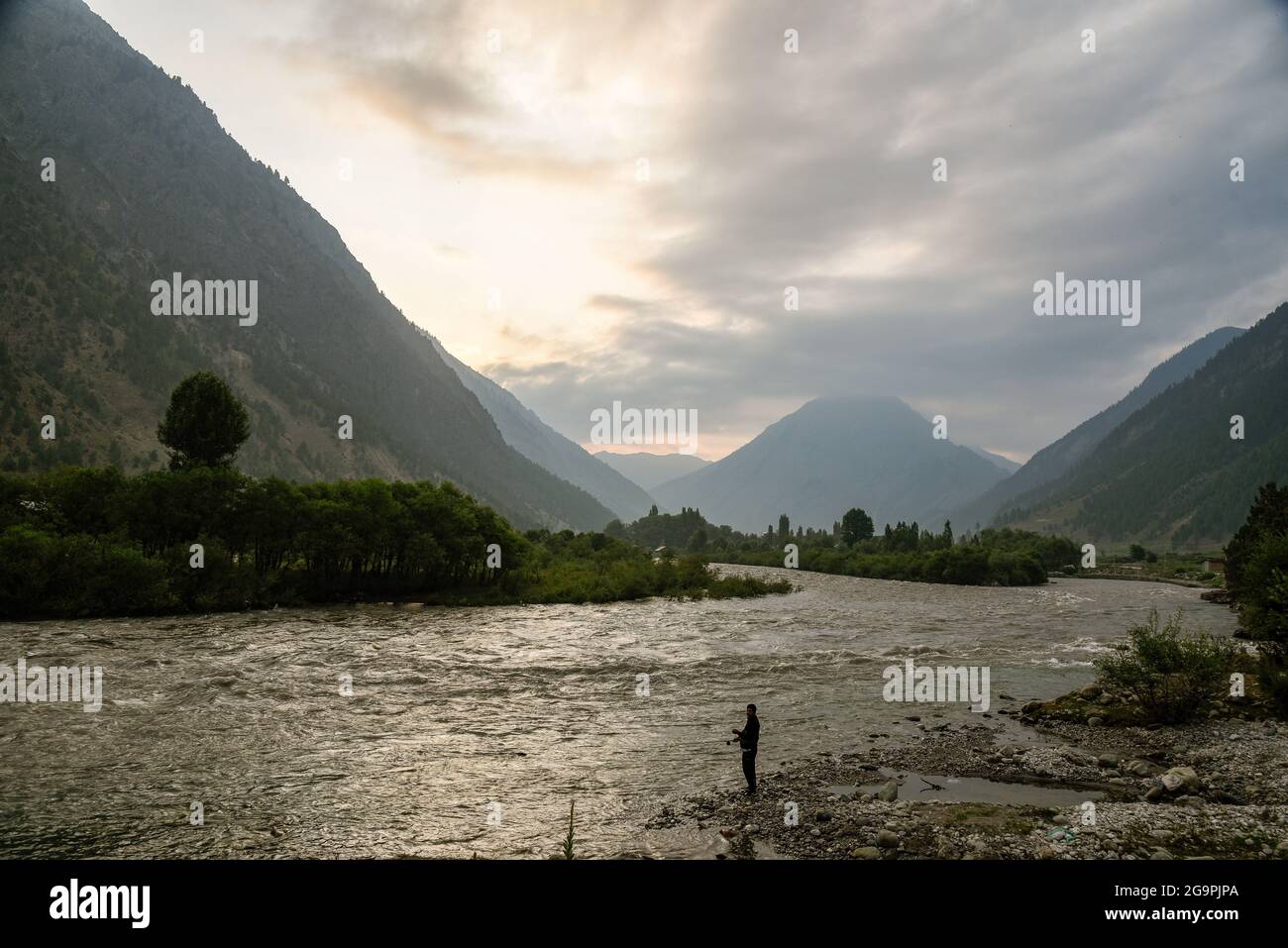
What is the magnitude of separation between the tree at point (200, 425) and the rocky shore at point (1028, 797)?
346 feet

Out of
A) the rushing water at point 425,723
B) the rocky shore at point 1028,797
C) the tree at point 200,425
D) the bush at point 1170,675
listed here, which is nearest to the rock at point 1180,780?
the rocky shore at point 1028,797

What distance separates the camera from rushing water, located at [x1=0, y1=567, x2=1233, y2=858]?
63.6 ft

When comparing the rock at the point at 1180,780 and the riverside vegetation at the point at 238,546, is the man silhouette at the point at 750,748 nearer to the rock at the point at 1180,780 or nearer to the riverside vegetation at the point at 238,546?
the rock at the point at 1180,780

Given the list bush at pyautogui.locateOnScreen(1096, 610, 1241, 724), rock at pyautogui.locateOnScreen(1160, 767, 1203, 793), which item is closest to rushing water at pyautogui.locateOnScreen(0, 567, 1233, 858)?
bush at pyautogui.locateOnScreen(1096, 610, 1241, 724)

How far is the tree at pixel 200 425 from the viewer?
349 ft

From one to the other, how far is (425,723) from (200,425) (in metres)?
95.1

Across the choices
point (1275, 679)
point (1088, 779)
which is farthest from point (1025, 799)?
point (1275, 679)

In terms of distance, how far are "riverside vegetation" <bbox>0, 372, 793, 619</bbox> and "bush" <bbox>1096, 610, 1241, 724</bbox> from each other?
75.5 metres
